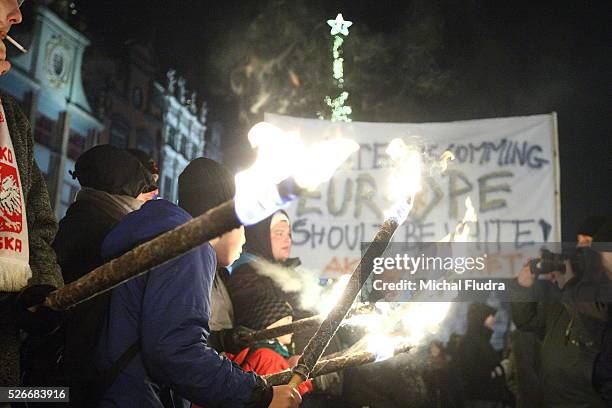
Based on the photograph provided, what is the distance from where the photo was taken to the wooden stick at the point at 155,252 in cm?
128

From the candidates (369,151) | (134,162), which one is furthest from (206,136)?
(134,162)

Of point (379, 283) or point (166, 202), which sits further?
point (379, 283)

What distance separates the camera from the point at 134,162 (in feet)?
10.9

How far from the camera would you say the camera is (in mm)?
4980

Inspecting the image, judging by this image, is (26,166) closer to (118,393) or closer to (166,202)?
(166,202)

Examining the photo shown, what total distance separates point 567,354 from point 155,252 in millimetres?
4606

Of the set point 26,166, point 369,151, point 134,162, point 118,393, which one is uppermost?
point 369,151

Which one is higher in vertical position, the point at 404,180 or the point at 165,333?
the point at 404,180

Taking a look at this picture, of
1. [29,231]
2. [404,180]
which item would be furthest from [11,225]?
[404,180]

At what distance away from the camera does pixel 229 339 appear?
3.17 meters

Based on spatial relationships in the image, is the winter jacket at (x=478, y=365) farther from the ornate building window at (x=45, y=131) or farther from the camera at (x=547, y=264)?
the ornate building window at (x=45, y=131)

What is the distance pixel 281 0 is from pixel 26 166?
1206cm

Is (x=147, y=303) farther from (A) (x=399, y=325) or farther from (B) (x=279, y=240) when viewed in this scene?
(B) (x=279, y=240)

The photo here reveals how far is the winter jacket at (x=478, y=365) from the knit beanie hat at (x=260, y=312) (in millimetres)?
5041
